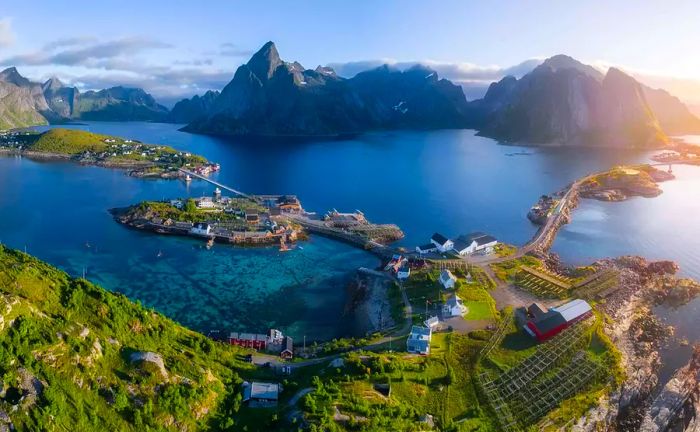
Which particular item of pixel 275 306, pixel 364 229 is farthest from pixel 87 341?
pixel 364 229

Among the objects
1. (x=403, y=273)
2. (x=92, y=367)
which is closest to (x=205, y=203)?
(x=403, y=273)

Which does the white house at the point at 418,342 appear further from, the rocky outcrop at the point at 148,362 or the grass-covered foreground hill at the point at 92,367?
the rocky outcrop at the point at 148,362

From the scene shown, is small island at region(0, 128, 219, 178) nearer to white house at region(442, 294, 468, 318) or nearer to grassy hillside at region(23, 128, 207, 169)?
grassy hillside at region(23, 128, 207, 169)

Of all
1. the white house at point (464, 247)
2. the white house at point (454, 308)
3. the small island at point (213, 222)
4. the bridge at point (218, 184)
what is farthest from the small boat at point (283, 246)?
the white house at point (454, 308)

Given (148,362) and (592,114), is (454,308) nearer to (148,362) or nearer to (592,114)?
(148,362)

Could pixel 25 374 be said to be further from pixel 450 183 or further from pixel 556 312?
pixel 450 183

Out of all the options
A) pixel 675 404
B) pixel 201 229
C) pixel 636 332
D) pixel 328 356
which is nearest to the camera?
pixel 675 404

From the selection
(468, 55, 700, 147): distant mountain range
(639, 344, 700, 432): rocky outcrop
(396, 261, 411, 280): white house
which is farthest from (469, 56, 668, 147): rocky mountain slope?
(639, 344, 700, 432): rocky outcrop
